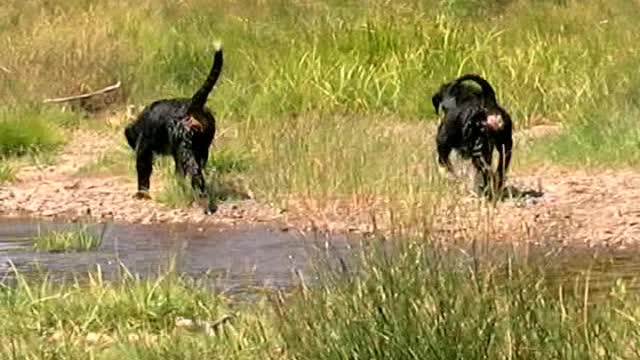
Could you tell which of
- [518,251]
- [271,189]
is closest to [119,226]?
[271,189]

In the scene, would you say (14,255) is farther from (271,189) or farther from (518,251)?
(518,251)

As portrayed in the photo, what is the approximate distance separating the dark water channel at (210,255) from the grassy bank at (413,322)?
119cm

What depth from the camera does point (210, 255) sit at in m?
10.5

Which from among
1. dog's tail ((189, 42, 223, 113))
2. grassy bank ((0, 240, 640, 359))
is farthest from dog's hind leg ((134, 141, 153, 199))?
grassy bank ((0, 240, 640, 359))

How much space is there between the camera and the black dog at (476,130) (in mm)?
11961

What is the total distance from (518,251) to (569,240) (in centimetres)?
360

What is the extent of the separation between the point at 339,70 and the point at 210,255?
714cm

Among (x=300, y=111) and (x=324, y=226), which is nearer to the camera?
(x=324, y=226)

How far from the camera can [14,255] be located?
10.5m

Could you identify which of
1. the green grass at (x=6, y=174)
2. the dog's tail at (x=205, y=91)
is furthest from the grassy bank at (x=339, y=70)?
the green grass at (x=6, y=174)

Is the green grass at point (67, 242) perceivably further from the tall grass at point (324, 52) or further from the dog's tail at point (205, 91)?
the tall grass at point (324, 52)

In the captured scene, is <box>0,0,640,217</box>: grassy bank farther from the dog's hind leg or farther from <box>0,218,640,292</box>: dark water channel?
<box>0,218,640,292</box>: dark water channel

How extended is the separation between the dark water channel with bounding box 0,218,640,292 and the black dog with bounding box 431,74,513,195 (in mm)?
1644

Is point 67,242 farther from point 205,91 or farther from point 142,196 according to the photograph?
point 142,196
